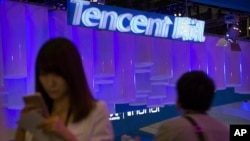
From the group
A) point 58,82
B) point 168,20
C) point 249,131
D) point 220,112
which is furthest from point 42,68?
point 220,112

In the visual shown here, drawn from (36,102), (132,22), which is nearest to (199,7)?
(132,22)

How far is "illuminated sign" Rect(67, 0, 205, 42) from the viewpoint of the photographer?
3867 millimetres

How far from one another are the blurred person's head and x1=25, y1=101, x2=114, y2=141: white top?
70cm

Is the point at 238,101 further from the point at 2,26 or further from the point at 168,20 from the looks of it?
the point at 2,26

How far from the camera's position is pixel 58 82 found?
4.46ft

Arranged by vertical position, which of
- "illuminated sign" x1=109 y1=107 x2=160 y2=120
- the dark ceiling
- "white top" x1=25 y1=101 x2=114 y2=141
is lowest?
"illuminated sign" x1=109 y1=107 x2=160 y2=120

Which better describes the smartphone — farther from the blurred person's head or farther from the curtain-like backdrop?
the curtain-like backdrop

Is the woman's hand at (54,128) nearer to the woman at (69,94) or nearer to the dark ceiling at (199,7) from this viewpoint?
the woman at (69,94)

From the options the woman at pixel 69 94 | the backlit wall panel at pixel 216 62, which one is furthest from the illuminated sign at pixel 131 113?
the woman at pixel 69 94

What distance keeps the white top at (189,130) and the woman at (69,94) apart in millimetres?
616

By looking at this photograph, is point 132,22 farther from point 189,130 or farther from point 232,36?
point 189,130

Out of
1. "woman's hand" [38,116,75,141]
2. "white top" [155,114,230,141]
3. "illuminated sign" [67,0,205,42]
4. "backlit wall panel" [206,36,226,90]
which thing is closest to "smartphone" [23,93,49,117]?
"woman's hand" [38,116,75,141]

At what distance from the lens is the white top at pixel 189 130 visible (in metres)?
1.96

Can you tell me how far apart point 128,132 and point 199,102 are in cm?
444
